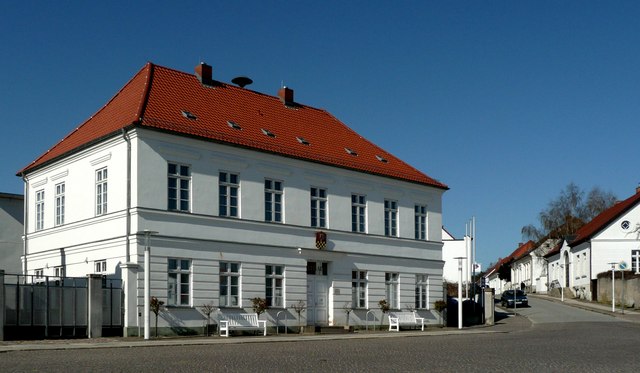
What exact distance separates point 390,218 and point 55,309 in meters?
17.9

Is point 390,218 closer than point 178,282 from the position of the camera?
No

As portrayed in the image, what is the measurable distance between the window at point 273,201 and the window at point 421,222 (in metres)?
9.73

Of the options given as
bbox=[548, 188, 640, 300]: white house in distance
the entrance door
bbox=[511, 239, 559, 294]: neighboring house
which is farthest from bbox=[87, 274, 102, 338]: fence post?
bbox=[511, 239, 559, 294]: neighboring house

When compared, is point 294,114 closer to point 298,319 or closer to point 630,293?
point 298,319

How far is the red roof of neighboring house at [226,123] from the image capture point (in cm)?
3319

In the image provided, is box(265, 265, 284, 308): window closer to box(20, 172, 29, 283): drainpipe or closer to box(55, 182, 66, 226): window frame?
box(55, 182, 66, 226): window frame

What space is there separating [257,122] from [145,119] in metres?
7.46

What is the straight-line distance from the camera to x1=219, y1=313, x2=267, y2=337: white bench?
3198 centimetres

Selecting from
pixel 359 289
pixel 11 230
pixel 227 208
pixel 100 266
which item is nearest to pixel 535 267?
pixel 359 289

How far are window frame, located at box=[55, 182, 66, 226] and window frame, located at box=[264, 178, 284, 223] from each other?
840cm

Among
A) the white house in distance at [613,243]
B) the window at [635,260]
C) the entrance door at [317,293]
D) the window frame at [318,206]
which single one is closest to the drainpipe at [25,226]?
the entrance door at [317,293]

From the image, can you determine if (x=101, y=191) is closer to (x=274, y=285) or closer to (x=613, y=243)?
(x=274, y=285)

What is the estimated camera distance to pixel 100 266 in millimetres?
32562

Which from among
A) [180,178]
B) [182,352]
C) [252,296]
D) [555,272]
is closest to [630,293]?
[555,272]
